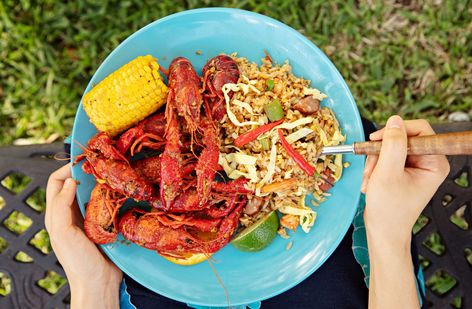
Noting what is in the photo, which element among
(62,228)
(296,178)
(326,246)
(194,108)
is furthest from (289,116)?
(62,228)

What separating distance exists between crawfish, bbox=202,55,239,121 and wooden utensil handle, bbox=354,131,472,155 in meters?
0.89

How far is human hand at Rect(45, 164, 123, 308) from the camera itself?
2.56 meters

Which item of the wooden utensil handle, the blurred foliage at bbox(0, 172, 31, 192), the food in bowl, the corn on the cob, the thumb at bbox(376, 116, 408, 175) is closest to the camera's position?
the wooden utensil handle

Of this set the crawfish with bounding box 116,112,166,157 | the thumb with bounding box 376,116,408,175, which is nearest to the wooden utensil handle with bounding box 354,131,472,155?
the thumb with bounding box 376,116,408,175

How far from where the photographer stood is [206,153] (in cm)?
254

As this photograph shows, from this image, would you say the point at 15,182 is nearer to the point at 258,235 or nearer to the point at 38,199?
the point at 38,199

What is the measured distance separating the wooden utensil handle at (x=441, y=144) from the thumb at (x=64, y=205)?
165 cm

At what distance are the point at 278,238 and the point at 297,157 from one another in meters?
0.53

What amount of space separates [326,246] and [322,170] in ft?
1.43

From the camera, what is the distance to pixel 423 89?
3.81 meters

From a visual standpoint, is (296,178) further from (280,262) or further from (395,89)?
(395,89)

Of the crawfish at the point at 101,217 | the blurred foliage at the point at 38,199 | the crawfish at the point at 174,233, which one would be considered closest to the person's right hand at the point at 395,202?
the crawfish at the point at 174,233

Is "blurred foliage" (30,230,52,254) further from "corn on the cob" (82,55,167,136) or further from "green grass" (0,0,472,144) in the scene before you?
"corn on the cob" (82,55,167,136)

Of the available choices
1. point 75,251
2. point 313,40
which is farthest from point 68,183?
point 313,40
